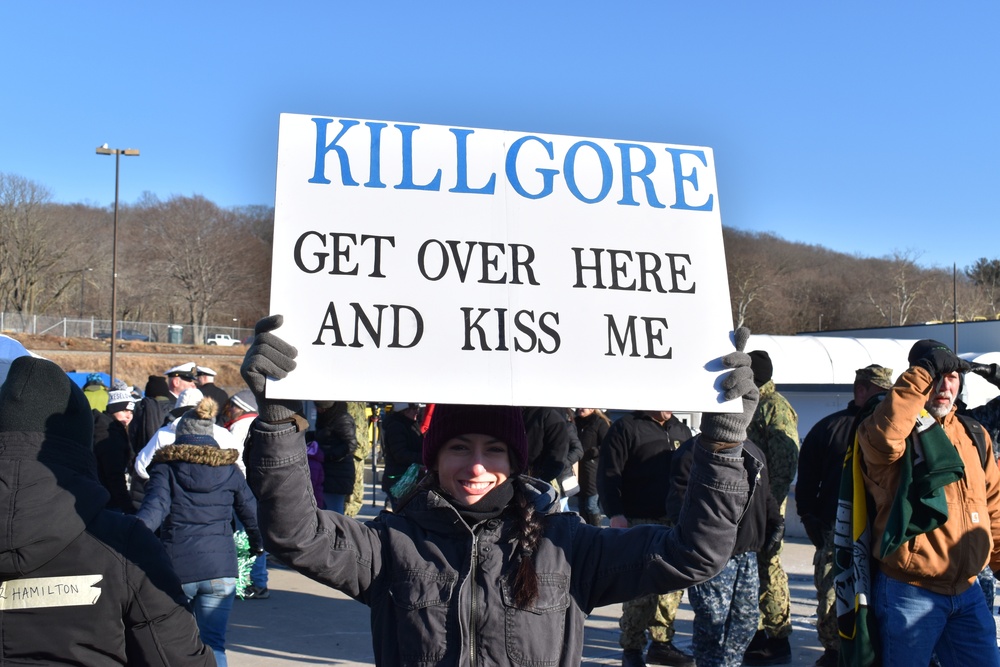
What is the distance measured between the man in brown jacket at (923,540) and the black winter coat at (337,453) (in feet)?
19.1

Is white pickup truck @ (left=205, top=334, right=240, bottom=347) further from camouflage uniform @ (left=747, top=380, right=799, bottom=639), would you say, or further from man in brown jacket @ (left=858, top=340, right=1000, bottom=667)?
man in brown jacket @ (left=858, top=340, right=1000, bottom=667)

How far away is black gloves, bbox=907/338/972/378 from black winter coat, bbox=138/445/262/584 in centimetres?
360

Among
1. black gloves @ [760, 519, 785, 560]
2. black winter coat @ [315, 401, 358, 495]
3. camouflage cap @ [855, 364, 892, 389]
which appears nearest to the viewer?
camouflage cap @ [855, 364, 892, 389]

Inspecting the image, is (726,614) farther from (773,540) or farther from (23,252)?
(23,252)

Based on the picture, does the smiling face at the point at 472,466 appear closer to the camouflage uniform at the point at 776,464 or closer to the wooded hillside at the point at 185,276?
the camouflage uniform at the point at 776,464

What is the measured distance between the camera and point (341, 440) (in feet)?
30.0

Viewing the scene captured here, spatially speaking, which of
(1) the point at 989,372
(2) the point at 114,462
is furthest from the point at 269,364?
(2) the point at 114,462

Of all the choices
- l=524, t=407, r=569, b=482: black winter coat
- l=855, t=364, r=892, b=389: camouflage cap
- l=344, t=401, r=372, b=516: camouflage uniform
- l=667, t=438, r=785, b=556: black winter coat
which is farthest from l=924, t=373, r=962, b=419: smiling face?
l=344, t=401, r=372, b=516: camouflage uniform

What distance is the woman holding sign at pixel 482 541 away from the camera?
2346mm

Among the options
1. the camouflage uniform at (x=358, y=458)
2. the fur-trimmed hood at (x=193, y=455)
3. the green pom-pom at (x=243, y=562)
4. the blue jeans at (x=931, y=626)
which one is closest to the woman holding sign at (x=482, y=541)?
the blue jeans at (x=931, y=626)

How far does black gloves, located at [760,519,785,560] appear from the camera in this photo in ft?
20.3

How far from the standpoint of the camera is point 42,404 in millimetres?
2621

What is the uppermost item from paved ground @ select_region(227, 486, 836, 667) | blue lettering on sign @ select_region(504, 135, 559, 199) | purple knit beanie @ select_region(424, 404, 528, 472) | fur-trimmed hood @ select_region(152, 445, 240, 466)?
blue lettering on sign @ select_region(504, 135, 559, 199)

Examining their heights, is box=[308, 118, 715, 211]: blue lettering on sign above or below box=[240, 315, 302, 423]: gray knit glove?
above
